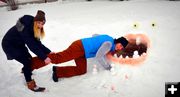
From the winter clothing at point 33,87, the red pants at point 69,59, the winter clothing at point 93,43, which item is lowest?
the winter clothing at point 33,87

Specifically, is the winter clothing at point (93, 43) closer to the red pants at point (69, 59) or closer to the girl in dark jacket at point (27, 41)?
the red pants at point (69, 59)

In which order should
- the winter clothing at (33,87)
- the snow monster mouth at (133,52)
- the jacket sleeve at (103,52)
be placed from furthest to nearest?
the snow monster mouth at (133,52) < the jacket sleeve at (103,52) < the winter clothing at (33,87)

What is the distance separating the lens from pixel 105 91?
3264 millimetres

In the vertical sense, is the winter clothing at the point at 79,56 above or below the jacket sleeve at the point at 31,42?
below

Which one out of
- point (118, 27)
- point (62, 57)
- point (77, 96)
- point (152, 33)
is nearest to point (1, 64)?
point (62, 57)

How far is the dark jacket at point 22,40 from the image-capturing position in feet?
10.7

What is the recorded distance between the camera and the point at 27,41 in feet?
10.8

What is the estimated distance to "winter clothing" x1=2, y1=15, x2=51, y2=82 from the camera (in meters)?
3.26

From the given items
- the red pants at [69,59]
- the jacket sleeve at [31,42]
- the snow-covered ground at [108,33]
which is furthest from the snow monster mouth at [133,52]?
the jacket sleeve at [31,42]

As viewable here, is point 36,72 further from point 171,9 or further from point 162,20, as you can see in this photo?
point 171,9

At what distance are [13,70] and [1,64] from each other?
293mm

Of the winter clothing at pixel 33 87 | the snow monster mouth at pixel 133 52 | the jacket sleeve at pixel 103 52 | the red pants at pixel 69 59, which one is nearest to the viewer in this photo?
the winter clothing at pixel 33 87

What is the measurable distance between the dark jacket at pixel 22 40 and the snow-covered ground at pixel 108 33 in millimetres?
397

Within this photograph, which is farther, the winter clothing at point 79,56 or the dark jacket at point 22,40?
the winter clothing at point 79,56
